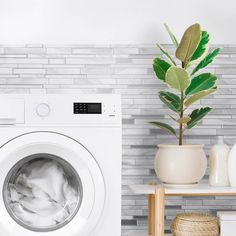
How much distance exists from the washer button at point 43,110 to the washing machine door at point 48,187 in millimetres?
83

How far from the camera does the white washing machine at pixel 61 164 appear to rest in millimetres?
2205

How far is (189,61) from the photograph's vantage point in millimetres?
2586

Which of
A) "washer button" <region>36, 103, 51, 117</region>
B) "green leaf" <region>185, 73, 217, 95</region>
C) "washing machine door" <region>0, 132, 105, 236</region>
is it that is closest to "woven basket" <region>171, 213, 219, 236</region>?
"washing machine door" <region>0, 132, 105, 236</region>

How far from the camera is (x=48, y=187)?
225 cm

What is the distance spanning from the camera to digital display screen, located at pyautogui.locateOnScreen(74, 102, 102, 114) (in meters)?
2.26

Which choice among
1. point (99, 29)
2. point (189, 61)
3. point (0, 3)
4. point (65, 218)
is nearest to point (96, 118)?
point (65, 218)

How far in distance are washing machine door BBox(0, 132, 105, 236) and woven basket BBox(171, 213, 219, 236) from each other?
1.58 feet

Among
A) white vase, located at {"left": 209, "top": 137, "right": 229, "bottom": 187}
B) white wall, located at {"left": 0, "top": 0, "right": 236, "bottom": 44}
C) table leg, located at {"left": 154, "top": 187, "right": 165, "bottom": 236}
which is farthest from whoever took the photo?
white wall, located at {"left": 0, "top": 0, "right": 236, "bottom": 44}

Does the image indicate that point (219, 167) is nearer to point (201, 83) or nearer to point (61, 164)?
point (201, 83)

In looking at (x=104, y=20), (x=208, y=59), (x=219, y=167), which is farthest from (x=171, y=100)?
(x=104, y=20)

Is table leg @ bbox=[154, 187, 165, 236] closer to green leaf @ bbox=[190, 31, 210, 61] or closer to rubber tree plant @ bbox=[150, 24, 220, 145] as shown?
rubber tree plant @ bbox=[150, 24, 220, 145]

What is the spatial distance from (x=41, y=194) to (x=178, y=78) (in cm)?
81

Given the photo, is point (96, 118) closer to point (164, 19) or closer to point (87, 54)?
point (87, 54)

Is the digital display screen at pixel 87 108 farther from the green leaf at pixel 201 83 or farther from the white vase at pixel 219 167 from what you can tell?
the white vase at pixel 219 167
